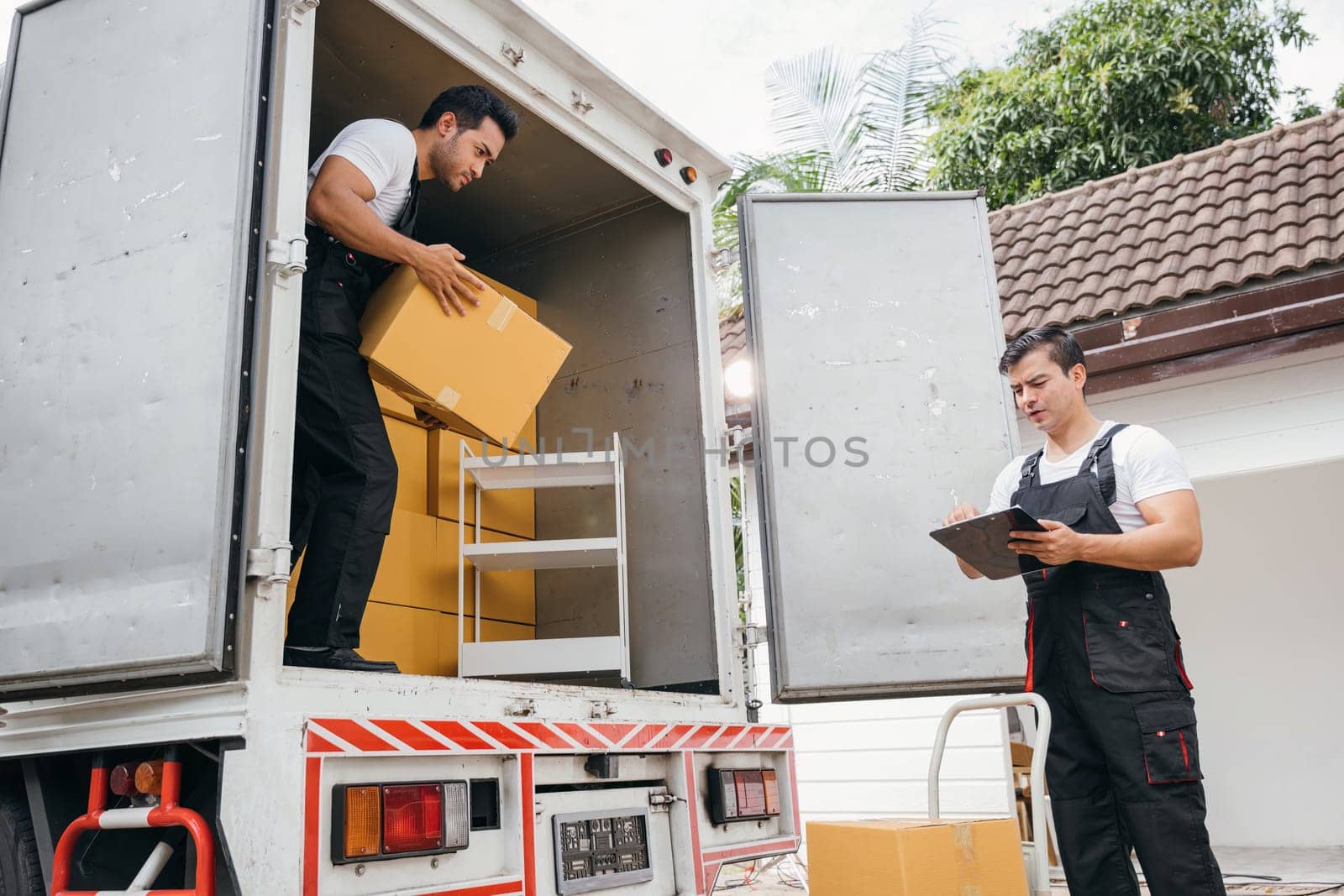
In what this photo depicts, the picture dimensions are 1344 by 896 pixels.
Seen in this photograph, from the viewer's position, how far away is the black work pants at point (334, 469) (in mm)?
2555

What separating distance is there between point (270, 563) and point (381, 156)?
1344 millimetres

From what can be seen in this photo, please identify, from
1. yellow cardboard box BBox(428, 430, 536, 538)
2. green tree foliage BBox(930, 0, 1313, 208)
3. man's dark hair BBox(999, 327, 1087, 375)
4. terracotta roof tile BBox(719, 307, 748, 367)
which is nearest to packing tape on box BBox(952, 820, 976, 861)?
man's dark hair BBox(999, 327, 1087, 375)

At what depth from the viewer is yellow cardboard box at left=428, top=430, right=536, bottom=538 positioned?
375 cm

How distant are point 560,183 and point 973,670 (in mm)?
2178

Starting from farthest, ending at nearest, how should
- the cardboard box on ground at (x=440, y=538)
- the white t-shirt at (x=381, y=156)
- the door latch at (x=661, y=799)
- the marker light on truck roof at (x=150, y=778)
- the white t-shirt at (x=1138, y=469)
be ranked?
the cardboard box on ground at (x=440, y=538) → the white t-shirt at (x=381, y=156) → the door latch at (x=661, y=799) → the white t-shirt at (x=1138, y=469) → the marker light on truck roof at (x=150, y=778)

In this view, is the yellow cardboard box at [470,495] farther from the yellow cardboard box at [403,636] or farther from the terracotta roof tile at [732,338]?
the terracotta roof tile at [732,338]

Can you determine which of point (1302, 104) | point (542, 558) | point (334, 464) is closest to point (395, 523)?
point (542, 558)

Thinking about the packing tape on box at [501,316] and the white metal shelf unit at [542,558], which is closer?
the packing tape on box at [501,316]

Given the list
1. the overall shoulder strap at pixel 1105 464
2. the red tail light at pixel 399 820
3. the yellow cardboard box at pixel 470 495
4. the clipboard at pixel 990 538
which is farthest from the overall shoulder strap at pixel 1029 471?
the yellow cardboard box at pixel 470 495

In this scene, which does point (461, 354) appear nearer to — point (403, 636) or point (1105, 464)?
point (403, 636)

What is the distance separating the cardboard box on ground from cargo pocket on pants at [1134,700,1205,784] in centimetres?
173

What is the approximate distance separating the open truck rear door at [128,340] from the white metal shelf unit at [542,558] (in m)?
1.61

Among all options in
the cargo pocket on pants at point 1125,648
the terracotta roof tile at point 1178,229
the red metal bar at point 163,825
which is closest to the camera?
the red metal bar at point 163,825

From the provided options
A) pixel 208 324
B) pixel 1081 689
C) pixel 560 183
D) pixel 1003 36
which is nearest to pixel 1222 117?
pixel 1003 36
